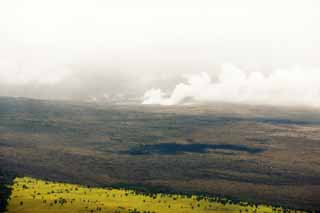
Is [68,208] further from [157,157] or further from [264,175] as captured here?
[157,157]

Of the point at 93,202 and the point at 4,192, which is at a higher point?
the point at 4,192

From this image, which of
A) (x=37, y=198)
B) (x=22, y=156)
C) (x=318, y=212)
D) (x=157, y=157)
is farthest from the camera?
(x=157, y=157)

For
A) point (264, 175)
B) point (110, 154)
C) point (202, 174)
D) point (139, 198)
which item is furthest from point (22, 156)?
point (139, 198)

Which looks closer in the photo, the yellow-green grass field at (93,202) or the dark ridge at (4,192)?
the dark ridge at (4,192)

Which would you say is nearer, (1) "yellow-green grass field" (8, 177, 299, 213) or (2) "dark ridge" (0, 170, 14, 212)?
(2) "dark ridge" (0, 170, 14, 212)

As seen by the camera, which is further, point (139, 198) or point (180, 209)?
point (139, 198)

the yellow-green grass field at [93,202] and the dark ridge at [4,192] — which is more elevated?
the dark ridge at [4,192]

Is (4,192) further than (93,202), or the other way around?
(4,192)

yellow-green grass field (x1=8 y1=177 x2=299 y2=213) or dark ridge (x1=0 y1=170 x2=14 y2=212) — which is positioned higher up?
dark ridge (x1=0 y1=170 x2=14 y2=212)
